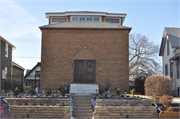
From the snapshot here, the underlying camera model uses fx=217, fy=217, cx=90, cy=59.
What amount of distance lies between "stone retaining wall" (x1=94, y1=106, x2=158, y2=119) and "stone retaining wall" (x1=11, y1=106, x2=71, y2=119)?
174cm

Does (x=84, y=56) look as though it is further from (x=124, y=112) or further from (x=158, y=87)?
(x=124, y=112)

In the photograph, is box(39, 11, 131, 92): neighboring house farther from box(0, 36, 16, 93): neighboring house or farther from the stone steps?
box(0, 36, 16, 93): neighboring house

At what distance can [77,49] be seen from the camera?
20.5 meters

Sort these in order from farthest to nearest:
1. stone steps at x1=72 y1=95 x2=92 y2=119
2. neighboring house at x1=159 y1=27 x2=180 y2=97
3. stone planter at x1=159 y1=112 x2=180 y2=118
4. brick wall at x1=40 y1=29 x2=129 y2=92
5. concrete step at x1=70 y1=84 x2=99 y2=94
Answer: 1. neighboring house at x1=159 y1=27 x2=180 y2=97
2. brick wall at x1=40 y1=29 x2=129 y2=92
3. concrete step at x1=70 y1=84 x2=99 y2=94
4. stone steps at x1=72 y1=95 x2=92 y2=119
5. stone planter at x1=159 y1=112 x2=180 y2=118

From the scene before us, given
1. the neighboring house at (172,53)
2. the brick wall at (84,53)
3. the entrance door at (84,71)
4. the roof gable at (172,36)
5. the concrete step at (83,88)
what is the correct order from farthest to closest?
1. the roof gable at (172,36)
2. the neighboring house at (172,53)
3. the entrance door at (84,71)
4. the brick wall at (84,53)
5. the concrete step at (83,88)

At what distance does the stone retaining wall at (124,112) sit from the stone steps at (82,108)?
36.1 inches

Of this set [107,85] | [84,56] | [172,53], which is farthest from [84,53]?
[172,53]

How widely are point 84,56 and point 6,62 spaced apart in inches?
441

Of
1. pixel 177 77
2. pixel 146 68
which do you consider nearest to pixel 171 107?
pixel 177 77

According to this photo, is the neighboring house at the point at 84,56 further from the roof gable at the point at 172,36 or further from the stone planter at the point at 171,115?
the stone planter at the point at 171,115

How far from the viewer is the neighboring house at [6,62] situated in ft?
79.6

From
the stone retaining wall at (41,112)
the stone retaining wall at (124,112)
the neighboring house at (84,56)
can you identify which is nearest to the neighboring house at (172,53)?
the neighboring house at (84,56)

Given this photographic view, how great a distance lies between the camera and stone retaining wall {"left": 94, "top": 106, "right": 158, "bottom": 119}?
469 inches

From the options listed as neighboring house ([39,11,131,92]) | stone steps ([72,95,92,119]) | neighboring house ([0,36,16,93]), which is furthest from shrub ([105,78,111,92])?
neighboring house ([0,36,16,93])
